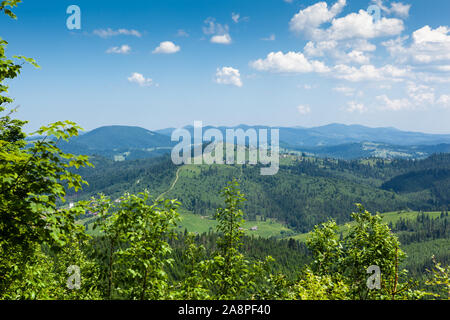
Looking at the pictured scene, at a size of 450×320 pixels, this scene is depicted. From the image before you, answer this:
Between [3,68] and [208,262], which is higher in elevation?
[3,68]

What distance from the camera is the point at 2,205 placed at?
9.61 m

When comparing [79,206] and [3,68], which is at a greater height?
[3,68]

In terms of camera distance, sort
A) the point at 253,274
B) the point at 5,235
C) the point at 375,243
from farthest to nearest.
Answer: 1. the point at 375,243
2. the point at 253,274
3. the point at 5,235

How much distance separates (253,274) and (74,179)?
9831 millimetres

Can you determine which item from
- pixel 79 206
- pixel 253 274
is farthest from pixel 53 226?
pixel 253 274

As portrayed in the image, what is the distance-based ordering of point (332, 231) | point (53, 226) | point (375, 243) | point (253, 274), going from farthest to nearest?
point (332, 231) < point (375, 243) < point (253, 274) < point (53, 226)
